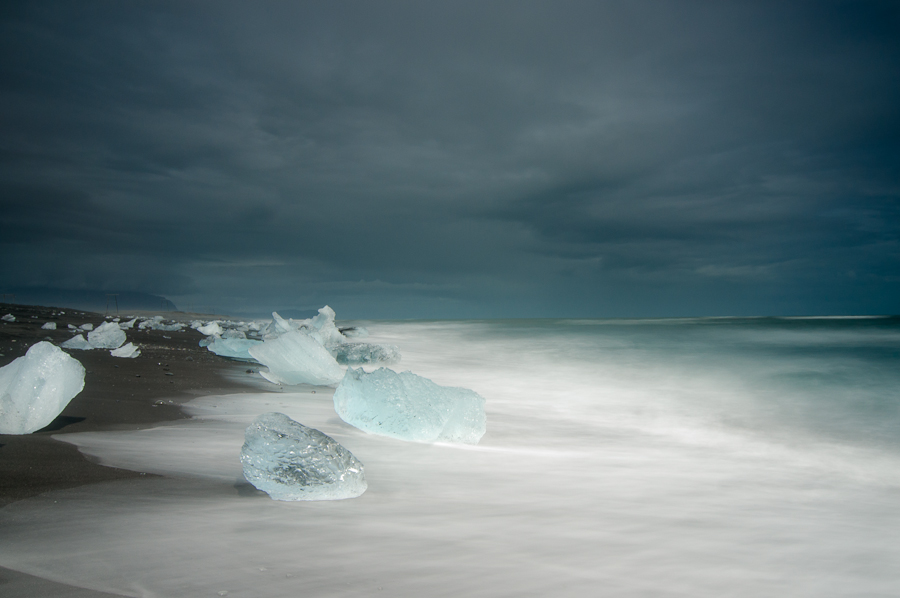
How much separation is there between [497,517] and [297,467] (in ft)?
3.21

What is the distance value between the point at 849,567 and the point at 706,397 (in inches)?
255

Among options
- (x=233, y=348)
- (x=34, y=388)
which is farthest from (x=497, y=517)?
(x=233, y=348)

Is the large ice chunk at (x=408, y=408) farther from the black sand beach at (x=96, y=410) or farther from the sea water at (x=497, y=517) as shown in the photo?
the black sand beach at (x=96, y=410)

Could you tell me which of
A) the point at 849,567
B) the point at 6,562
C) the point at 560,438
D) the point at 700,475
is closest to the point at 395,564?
the point at 6,562

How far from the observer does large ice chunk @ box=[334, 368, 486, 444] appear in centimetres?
408

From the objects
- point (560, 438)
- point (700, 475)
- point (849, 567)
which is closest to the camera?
point (849, 567)

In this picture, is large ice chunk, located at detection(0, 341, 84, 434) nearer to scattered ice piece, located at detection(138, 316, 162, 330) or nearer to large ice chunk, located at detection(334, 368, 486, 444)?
large ice chunk, located at detection(334, 368, 486, 444)

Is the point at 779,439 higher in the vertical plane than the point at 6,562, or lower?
lower

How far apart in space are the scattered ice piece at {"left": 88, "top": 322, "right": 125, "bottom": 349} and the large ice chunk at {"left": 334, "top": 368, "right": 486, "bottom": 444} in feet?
20.4

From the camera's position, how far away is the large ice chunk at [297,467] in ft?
8.20

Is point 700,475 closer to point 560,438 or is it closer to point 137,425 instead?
point 560,438

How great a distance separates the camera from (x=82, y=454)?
2922 millimetres

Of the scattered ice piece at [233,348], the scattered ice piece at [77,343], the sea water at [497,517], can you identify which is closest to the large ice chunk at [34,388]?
the sea water at [497,517]

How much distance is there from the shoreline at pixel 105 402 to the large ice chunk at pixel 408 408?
1387 mm
